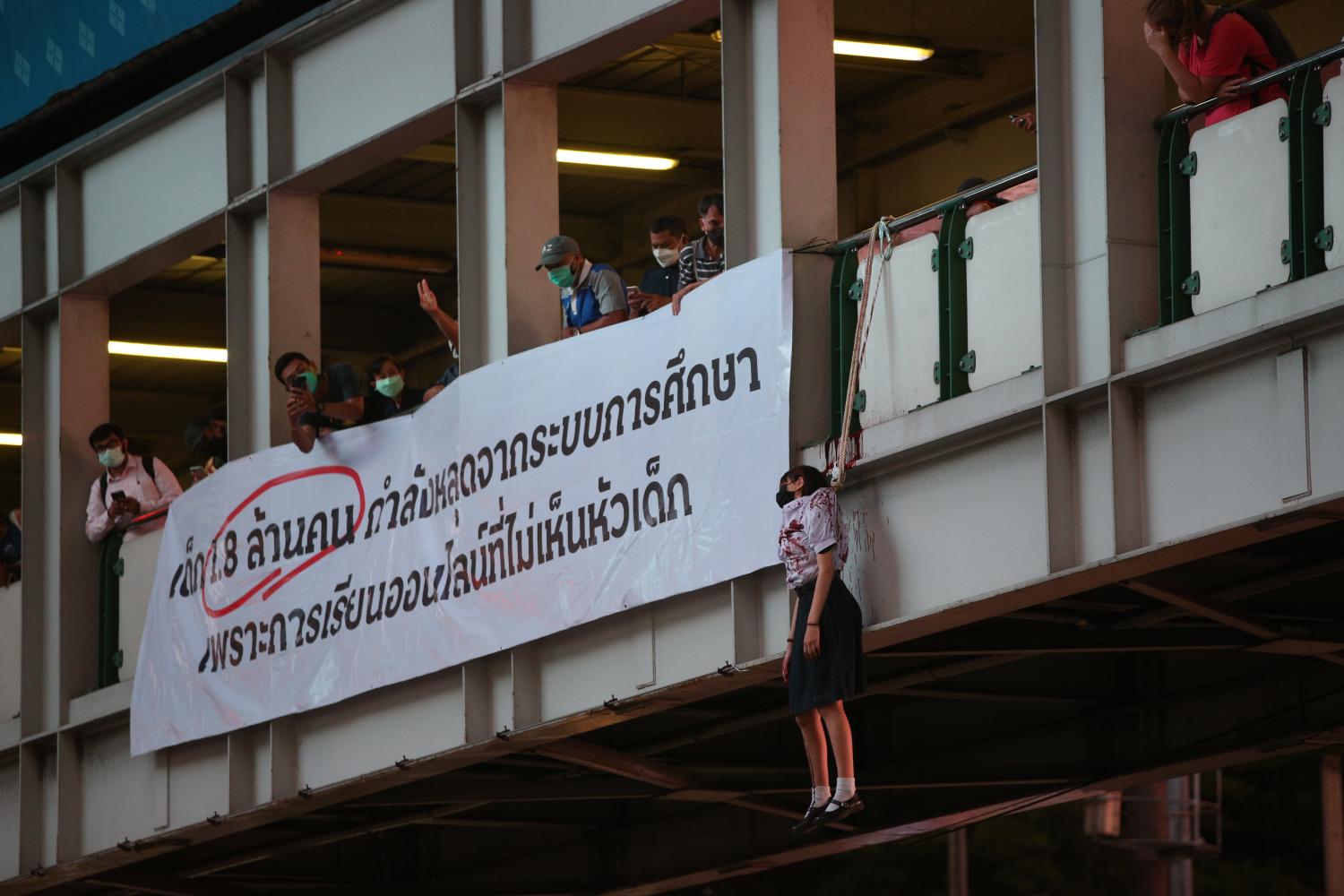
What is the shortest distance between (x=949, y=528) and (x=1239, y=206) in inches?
110

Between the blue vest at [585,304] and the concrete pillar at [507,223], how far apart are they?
775 mm

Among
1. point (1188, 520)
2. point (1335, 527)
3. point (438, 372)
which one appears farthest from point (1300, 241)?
point (438, 372)

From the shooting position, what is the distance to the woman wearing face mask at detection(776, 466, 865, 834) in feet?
49.5

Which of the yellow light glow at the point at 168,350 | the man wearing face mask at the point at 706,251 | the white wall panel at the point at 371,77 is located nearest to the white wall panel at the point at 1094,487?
the man wearing face mask at the point at 706,251

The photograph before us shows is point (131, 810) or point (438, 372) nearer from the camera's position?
point (131, 810)

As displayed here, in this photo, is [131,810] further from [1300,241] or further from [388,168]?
[1300,241]

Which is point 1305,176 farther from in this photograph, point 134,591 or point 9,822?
point 9,822

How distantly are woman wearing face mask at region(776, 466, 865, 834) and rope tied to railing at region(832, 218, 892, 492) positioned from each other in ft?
1.81

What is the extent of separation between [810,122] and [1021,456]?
137 inches

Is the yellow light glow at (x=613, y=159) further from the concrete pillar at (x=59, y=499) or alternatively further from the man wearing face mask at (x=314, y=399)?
the man wearing face mask at (x=314, y=399)

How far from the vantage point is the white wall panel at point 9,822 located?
23.8 metres

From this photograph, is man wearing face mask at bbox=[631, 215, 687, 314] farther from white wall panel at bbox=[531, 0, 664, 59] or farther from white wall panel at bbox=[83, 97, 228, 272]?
white wall panel at bbox=[83, 97, 228, 272]

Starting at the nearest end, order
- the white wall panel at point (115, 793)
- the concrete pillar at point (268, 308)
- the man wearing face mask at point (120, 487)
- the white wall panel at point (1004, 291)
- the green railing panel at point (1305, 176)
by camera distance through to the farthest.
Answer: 1. the green railing panel at point (1305, 176)
2. the white wall panel at point (1004, 291)
3. the concrete pillar at point (268, 308)
4. the white wall panel at point (115, 793)
5. the man wearing face mask at point (120, 487)

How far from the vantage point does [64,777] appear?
914 inches
